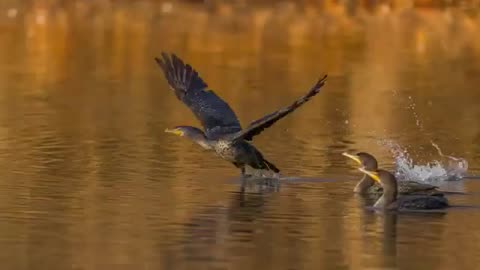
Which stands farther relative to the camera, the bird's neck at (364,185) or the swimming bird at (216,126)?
the swimming bird at (216,126)

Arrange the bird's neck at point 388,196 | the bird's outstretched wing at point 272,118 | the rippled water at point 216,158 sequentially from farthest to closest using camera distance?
the bird's outstretched wing at point 272,118
the bird's neck at point 388,196
the rippled water at point 216,158

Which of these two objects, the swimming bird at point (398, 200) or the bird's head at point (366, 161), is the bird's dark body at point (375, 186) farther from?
the swimming bird at point (398, 200)

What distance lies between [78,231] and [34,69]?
18.1 meters

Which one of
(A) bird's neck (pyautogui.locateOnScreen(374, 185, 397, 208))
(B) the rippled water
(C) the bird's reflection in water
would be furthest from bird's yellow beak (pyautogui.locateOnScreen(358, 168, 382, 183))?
(C) the bird's reflection in water

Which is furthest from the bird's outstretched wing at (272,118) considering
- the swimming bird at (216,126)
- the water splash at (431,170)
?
the water splash at (431,170)

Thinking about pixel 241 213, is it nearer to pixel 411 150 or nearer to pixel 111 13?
pixel 411 150

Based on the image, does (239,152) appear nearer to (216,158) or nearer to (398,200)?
(216,158)

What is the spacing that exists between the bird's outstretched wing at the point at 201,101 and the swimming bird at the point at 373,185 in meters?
1.59

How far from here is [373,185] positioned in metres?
16.7

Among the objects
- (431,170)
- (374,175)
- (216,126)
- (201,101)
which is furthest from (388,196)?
(201,101)

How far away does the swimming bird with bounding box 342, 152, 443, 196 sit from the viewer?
51.9 ft

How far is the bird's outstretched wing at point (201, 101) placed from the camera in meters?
18.0

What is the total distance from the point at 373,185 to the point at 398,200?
3.68 feet

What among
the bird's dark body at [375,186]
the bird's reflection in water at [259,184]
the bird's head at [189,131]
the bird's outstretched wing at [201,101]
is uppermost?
the bird's outstretched wing at [201,101]
